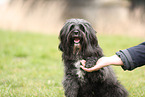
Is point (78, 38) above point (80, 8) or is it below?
below

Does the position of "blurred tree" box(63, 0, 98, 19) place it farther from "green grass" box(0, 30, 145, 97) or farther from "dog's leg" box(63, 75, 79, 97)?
"dog's leg" box(63, 75, 79, 97)

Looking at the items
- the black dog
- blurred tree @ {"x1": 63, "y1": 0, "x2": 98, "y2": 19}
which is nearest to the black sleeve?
the black dog

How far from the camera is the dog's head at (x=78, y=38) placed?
126 inches

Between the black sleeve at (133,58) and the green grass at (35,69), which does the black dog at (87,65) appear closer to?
the green grass at (35,69)

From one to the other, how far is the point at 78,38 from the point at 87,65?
44 centimetres

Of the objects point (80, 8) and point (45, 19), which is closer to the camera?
point (45, 19)

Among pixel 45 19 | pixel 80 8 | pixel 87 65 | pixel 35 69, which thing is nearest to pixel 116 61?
pixel 87 65

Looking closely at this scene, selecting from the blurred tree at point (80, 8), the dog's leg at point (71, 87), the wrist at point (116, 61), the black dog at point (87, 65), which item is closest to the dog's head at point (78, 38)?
the black dog at point (87, 65)

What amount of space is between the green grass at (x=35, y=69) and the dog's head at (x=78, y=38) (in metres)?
0.41

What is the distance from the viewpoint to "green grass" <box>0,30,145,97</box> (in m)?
3.93

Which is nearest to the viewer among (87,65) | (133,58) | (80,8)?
(133,58)

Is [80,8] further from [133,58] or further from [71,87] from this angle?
[133,58]

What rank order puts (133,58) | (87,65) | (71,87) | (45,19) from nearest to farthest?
(133,58)
(87,65)
(71,87)
(45,19)

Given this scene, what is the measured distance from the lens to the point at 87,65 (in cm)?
321
